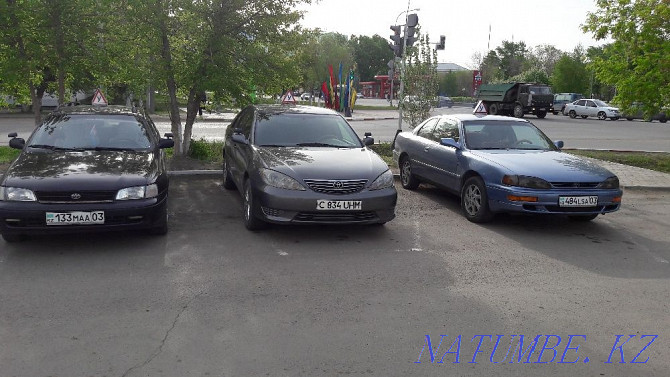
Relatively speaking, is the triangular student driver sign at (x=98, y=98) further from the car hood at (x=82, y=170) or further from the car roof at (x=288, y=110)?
the car hood at (x=82, y=170)

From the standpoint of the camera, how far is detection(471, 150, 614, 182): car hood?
7.32 meters

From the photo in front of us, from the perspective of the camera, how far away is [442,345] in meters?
4.02

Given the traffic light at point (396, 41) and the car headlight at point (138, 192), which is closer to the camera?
the car headlight at point (138, 192)

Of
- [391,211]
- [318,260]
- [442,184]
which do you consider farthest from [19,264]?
[442,184]

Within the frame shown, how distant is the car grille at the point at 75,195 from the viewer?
5773 millimetres

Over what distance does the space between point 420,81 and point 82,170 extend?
11.1m

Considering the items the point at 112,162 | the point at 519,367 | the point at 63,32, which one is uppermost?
the point at 63,32

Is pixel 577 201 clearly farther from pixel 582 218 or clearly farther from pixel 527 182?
pixel 582 218

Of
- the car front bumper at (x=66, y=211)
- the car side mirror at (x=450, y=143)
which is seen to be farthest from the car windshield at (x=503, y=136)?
the car front bumper at (x=66, y=211)

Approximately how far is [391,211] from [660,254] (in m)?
3.11

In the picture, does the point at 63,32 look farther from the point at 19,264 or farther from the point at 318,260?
the point at 318,260

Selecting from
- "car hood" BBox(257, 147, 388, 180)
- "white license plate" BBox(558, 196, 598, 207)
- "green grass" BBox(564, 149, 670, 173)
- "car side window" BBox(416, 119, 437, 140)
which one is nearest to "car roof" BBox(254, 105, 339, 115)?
"car hood" BBox(257, 147, 388, 180)

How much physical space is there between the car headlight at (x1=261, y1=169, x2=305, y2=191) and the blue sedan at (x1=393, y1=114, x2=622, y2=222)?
2679 millimetres

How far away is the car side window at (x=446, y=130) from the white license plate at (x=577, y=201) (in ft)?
7.15
